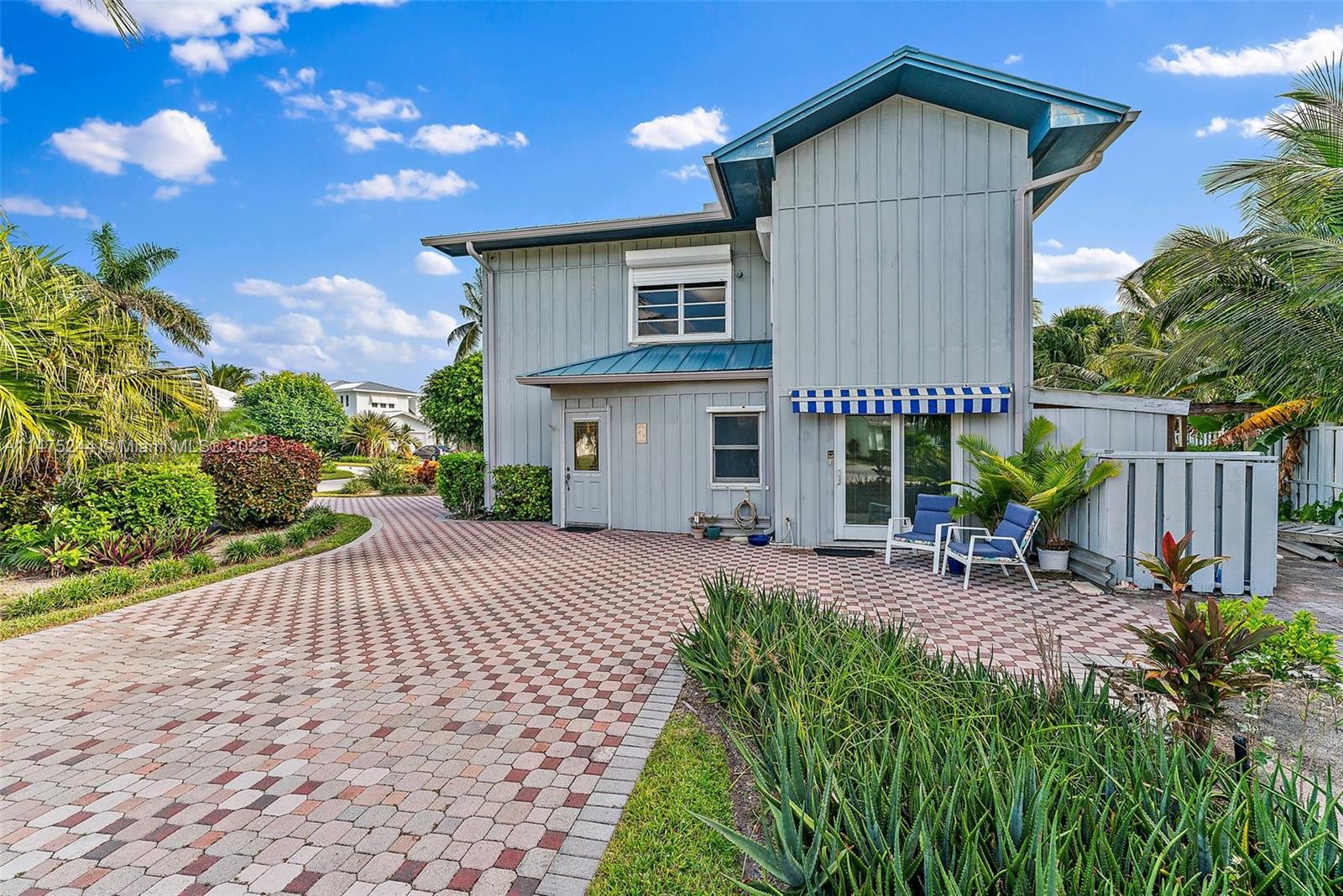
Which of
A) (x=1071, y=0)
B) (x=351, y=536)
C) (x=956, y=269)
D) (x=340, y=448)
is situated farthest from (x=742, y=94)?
(x=340, y=448)

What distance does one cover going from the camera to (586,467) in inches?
499

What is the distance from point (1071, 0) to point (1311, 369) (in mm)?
7942

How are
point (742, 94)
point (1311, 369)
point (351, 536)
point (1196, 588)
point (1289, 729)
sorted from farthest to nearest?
point (742, 94), point (351, 536), point (1311, 369), point (1196, 588), point (1289, 729)

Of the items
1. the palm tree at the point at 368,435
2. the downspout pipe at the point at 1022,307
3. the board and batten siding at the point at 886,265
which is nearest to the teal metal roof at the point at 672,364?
the board and batten siding at the point at 886,265

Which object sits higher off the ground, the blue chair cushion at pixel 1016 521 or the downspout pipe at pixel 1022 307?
the downspout pipe at pixel 1022 307

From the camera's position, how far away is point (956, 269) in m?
9.43

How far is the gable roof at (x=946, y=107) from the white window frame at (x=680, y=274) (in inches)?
61.7

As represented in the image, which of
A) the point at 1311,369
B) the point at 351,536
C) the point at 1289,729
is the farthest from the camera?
the point at 351,536

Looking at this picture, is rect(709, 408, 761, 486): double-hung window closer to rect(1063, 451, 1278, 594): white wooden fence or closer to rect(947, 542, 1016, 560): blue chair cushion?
rect(947, 542, 1016, 560): blue chair cushion

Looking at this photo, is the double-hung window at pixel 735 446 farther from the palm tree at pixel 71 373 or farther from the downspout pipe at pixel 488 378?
the palm tree at pixel 71 373

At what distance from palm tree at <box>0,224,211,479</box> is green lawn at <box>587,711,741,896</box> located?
7182 millimetres

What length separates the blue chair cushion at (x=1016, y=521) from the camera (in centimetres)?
760

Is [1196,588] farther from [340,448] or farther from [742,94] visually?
[340,448]

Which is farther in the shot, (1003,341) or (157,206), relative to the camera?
(157,206)
